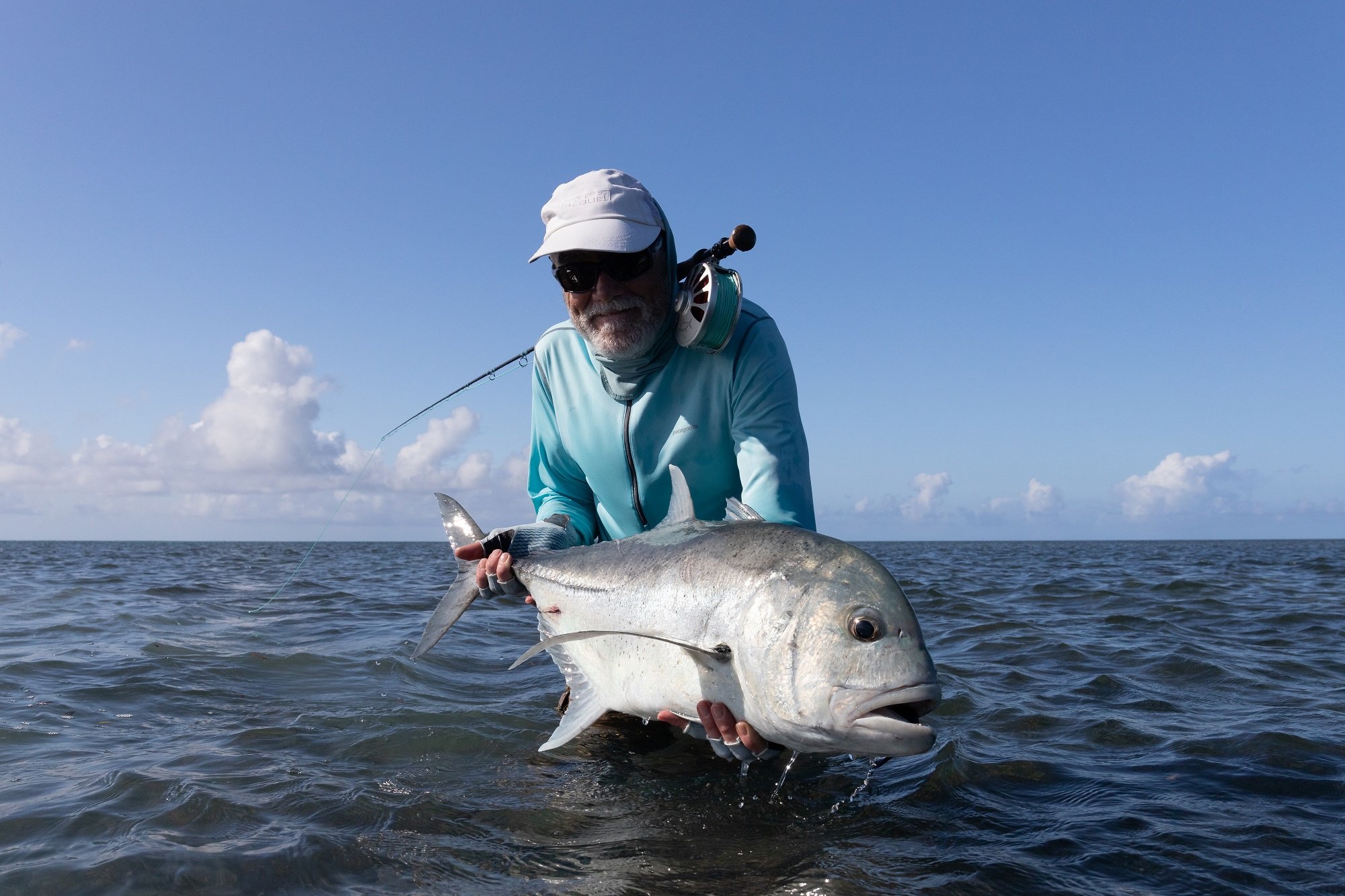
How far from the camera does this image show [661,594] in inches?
112

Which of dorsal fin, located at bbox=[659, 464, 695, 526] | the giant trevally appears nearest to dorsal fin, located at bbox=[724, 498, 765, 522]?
the giant trevally

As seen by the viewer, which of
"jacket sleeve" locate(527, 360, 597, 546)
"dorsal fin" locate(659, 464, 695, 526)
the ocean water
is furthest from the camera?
"jacket sleeve" locate(527, 360, 597, 546)

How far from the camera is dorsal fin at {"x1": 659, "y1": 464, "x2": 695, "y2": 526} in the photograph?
3.13 meters

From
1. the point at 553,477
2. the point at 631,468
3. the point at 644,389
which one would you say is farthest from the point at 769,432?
the point at 553,477

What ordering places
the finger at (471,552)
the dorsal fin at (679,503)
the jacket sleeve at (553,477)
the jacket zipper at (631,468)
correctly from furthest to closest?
the jacket sleeve at (553,477) → the jacket zipper at (631,468) → the finger at (471,552) → the dorsal fin at (679,503)

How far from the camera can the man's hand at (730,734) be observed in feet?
8.68

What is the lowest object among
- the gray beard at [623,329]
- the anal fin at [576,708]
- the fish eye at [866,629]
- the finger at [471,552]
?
the anal fin at [576,708]

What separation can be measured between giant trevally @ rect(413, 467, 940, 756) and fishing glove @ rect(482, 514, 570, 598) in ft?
1.54

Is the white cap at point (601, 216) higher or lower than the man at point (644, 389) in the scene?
higher

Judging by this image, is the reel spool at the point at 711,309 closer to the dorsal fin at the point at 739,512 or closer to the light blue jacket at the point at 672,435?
the light blue jacket at the point at 672,435

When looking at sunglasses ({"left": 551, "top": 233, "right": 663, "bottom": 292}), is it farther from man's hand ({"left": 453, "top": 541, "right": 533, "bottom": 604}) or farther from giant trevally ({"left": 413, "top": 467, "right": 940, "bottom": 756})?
man's hand ({"left": 453, "top": 541, "right": 533, "bottom": 604})

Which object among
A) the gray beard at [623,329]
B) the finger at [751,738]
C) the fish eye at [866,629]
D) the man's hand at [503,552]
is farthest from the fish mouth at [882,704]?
the gray beard at [623,329]

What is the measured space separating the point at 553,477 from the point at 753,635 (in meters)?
2.40

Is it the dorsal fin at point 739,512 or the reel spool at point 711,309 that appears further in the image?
the reel spool at point 711,309
